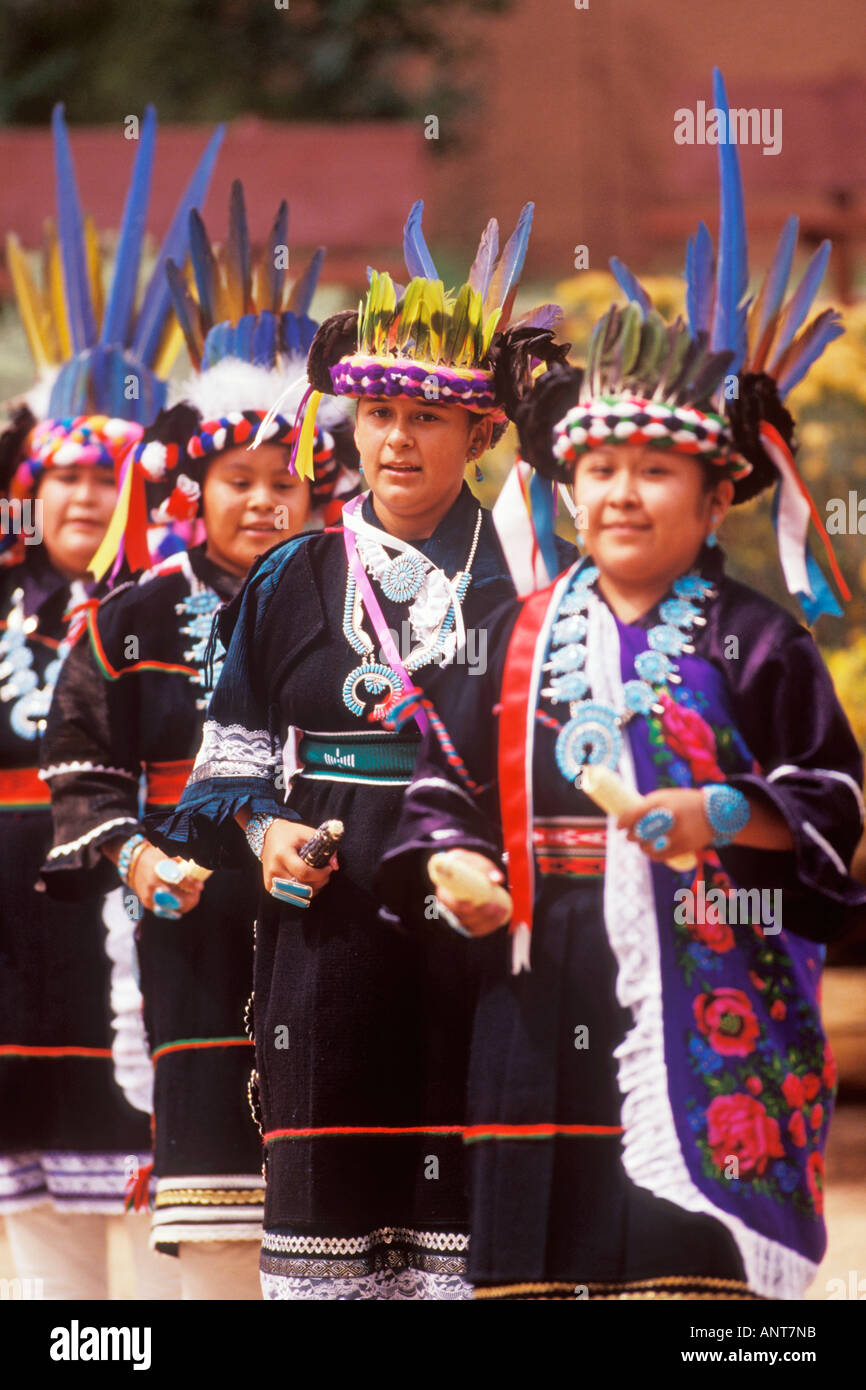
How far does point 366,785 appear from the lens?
355 cm

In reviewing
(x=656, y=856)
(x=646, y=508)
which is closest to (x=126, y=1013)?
(x=656, y=856)

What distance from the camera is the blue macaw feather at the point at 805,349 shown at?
3.44 meters

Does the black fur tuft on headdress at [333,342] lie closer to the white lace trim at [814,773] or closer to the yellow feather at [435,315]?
the yellow feather at [435,315]

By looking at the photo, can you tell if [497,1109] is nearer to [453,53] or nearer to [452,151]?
[452,151]

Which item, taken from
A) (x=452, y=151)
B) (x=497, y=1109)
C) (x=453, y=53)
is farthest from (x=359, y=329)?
(x=453, y=53)

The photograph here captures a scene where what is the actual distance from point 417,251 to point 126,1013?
1.76 meters

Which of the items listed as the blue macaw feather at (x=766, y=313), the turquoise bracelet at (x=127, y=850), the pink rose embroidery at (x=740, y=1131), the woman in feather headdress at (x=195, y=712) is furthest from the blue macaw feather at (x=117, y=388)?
the pink rose embroidery at (x=740, y=1131)

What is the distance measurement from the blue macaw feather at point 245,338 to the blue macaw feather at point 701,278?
101 centimetres

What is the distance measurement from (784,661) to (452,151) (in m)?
7.11

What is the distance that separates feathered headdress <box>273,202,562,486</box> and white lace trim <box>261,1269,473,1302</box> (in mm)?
1518

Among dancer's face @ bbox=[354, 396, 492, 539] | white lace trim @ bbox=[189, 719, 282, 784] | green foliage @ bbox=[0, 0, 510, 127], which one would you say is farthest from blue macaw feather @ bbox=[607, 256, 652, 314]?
green foliage @ bbox=[0, 0, 510, 127]

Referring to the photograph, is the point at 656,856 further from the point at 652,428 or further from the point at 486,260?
the point at 486,260

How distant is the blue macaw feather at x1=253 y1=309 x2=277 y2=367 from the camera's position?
4.05 meters

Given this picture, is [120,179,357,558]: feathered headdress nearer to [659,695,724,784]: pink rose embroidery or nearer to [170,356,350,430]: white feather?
[170,356,350,430]: white feather
